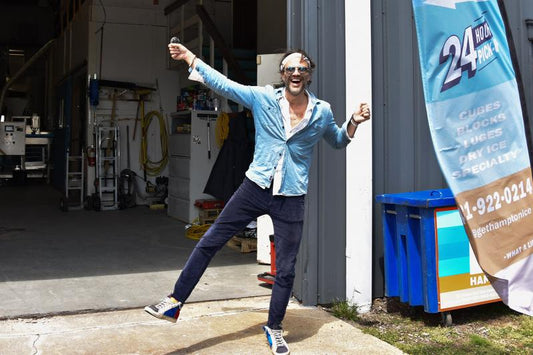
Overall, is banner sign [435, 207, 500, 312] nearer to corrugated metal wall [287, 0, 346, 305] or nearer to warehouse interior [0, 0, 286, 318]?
corrugated metal wall [287, 0, 346, 305]

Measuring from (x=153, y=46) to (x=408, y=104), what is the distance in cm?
704

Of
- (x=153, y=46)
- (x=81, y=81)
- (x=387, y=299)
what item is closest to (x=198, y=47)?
(x=153, y=46)

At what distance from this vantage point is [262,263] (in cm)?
571

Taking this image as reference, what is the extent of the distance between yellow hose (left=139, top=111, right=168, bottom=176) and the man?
7.33 metres

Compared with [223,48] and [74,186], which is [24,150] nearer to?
[74,186]

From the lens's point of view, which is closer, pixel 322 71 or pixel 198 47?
pixel 322 71

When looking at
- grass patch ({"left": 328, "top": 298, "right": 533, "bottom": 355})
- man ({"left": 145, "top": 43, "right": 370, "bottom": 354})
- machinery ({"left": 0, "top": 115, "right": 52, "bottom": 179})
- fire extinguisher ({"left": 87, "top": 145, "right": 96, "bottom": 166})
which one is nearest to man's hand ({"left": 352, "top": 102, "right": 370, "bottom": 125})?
man ({"left": 145, "top": 43, "right": 370, "bottom": 354})

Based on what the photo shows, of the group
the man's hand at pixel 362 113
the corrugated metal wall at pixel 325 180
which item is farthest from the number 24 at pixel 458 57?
the corrugated metal wall at pixel 325 180

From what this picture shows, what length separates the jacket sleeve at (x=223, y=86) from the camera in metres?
3.19

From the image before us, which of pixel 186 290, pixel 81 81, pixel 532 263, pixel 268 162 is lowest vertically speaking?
pixel 186 290

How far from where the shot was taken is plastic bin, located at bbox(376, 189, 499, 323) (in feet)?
12.6

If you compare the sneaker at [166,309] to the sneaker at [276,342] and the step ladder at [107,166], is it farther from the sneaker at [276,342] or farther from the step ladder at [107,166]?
the step ladder at [107,166]

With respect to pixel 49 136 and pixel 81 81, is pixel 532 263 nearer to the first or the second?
pixel 81 81

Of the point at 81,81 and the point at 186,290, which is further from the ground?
the point at 81,81
